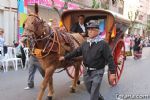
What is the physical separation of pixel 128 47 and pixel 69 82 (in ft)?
52.8

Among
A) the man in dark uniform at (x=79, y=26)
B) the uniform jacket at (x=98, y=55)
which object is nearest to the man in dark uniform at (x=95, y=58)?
the uniform jacket at (x=98, y=55)

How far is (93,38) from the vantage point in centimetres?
611

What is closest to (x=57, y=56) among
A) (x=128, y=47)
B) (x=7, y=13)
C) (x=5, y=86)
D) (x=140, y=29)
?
(x=5, y=86)

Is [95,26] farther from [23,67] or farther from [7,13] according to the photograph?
[7,13]

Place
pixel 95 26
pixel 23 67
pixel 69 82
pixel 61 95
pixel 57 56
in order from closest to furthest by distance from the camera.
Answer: pixel 95 26 → pixel 57 56 → pixel 61 95 → pixel 69 82 → pixel 23 67

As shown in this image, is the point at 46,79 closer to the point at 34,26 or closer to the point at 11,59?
the point at 34,26

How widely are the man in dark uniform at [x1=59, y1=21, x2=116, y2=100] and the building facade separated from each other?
17193mm

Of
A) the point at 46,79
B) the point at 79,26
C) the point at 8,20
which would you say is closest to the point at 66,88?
the point at 79,26

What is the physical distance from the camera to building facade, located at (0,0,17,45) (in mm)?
22891

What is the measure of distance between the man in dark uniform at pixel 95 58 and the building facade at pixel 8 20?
677 inches

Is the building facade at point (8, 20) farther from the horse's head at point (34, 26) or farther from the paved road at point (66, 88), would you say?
the horse's head at point (34, 26)

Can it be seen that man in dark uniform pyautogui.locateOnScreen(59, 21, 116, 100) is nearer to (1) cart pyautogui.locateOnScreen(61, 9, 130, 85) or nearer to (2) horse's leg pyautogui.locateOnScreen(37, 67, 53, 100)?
(2) horse's leg pyautogui.locateOnScreen(37, 67, 53, 100)

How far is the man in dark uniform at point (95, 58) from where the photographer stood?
6102mm

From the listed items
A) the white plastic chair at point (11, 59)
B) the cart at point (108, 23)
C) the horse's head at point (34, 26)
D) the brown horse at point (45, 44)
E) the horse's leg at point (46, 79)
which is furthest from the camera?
the white plastic chair at point (11, 59)
